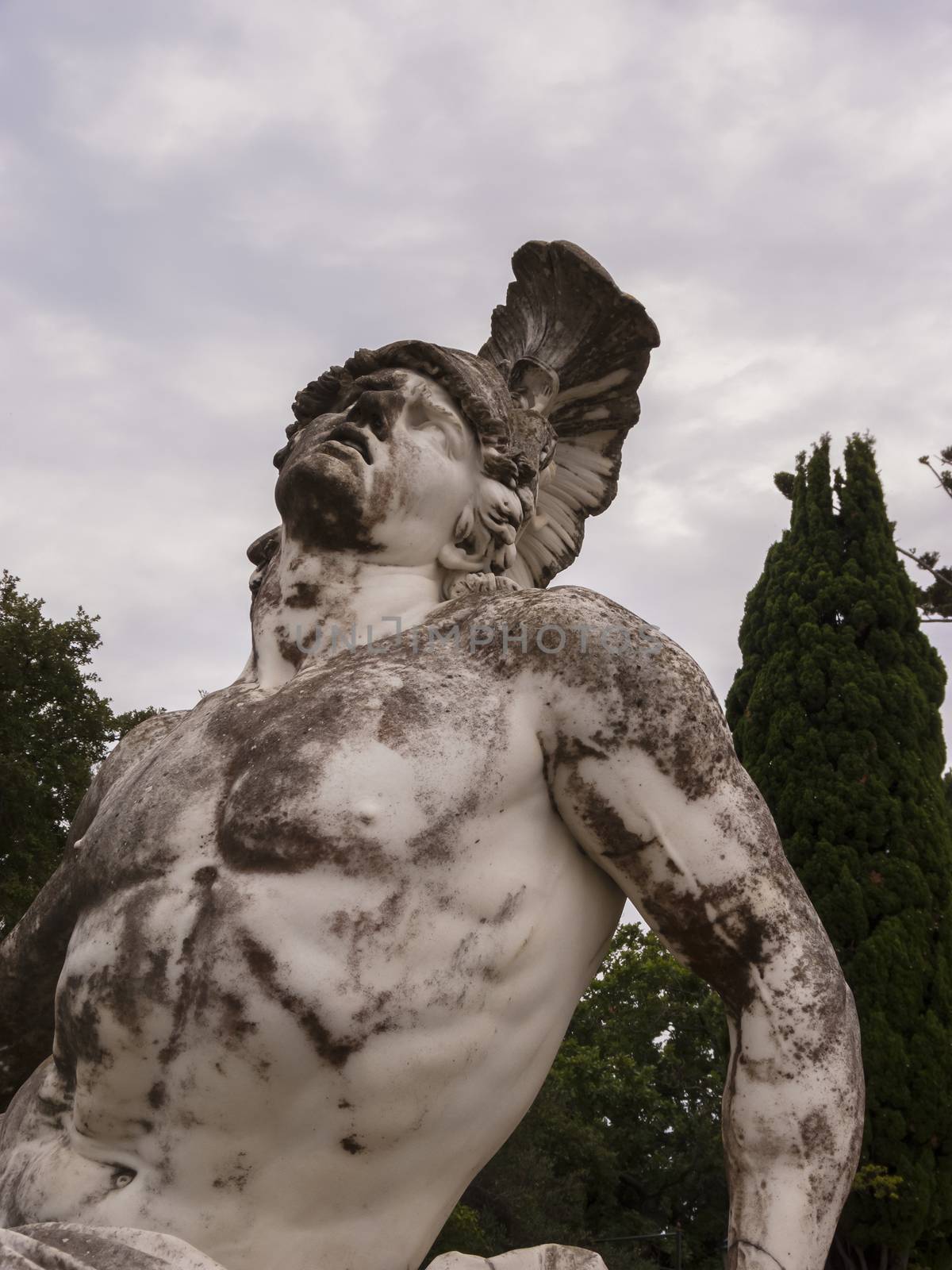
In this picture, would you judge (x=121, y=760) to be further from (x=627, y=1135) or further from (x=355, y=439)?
(x=627, y=1135)

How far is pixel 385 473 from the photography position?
2891 millimetres

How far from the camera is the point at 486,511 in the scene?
304cm

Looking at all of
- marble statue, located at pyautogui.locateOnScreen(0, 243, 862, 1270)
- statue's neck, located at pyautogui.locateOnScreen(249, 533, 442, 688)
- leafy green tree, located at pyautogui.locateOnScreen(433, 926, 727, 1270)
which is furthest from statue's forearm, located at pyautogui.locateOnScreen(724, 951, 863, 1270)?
leafy green tree, located at pyautogui.locateOnScreen(433, 926, 727, 1270)

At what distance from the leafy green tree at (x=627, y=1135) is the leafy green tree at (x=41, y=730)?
6.64 m

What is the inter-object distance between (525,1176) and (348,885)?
48.8ft

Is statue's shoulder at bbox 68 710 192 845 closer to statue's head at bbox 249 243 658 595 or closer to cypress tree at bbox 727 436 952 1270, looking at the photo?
statue's head at bbox 249 243 658 595

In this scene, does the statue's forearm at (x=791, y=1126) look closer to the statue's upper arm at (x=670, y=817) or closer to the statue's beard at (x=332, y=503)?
the statue's upper arm at (x=670, y=817)

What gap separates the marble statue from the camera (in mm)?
2166

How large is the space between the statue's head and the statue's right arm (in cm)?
68

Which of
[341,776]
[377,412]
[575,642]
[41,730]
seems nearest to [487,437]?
[377,412]

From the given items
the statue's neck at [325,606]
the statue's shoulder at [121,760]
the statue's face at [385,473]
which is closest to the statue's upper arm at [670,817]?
the statue's neck at [325,606]

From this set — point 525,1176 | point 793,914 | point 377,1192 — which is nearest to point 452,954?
point 377,1192

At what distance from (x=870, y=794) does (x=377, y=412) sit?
37.1ft

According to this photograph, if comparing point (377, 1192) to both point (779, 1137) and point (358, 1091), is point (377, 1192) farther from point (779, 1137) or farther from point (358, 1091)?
point (779, 1137)
